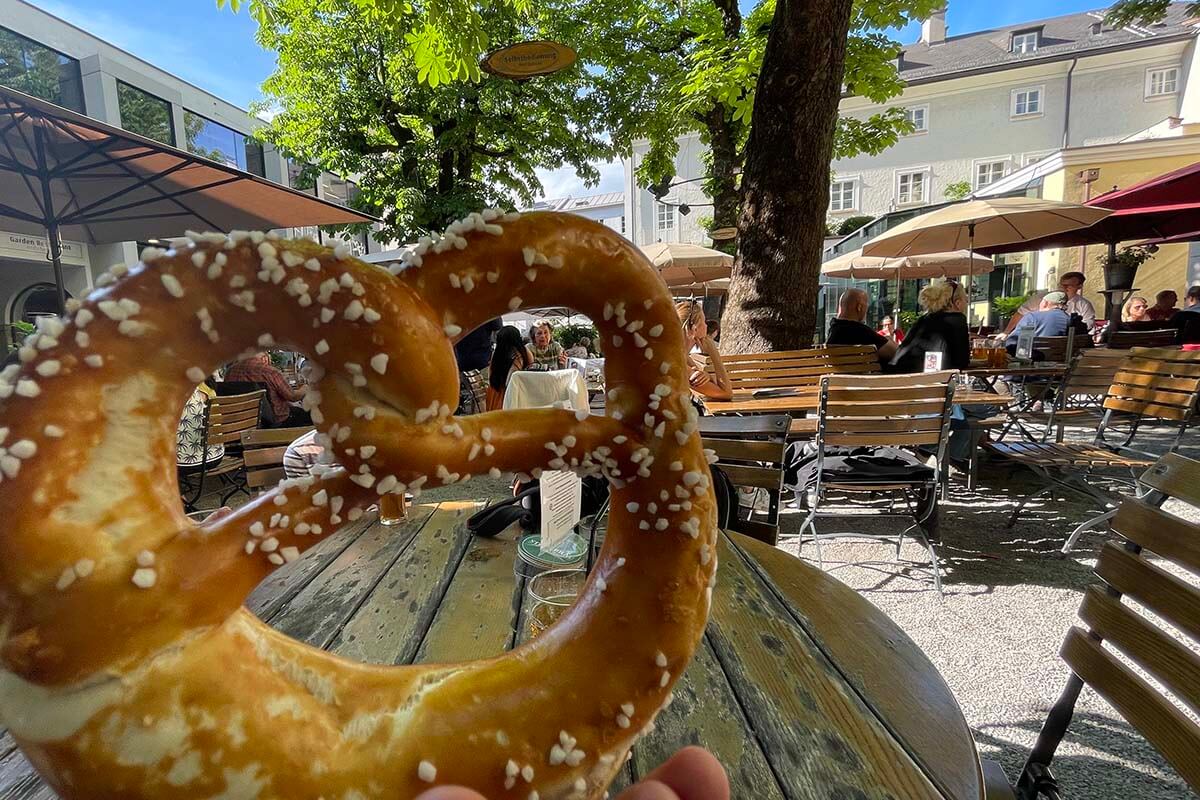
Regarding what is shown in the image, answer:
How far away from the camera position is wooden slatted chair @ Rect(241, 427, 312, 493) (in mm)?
2541

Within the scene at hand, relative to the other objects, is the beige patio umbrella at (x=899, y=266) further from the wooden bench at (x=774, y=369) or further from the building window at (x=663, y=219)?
the building window at (x=663, y=219)

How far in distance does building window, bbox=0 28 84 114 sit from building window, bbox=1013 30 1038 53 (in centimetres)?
3664

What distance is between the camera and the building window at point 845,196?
26125mm

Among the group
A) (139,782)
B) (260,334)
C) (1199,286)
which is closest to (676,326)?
(260,334)

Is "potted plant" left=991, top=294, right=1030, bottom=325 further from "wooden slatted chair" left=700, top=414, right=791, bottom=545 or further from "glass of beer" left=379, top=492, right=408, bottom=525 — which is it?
"glass of beer" left=379, top=492, right=408, bottom=525

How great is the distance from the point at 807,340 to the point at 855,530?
1726mm

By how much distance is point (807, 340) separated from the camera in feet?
16.8

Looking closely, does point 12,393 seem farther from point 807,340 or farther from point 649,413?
point 807,340

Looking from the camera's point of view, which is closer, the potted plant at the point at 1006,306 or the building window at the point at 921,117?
the potted plant at the point at 1006,306

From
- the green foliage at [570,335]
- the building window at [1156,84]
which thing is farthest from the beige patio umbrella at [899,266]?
the building window at [1156,84]

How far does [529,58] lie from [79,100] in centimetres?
1589

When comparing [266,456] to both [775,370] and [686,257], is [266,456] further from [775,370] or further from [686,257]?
[686,257]

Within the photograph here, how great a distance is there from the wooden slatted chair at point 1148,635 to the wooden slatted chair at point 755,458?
99cm

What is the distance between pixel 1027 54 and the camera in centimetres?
2545
